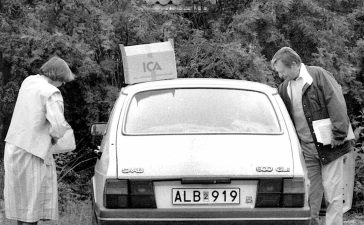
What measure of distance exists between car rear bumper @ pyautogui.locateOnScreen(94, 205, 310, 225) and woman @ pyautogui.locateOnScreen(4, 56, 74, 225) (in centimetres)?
117

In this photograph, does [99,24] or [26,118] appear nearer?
[26,118]

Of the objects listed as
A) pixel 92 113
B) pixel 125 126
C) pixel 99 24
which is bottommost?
pixel 92 113

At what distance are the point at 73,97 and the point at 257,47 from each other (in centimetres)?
268

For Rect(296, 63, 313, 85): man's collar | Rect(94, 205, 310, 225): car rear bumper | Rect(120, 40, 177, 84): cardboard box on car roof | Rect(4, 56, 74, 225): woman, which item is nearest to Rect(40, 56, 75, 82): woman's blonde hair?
Rect(4, 56, 74, 225): woman

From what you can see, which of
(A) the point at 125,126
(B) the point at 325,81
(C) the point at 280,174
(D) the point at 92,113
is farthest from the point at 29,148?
(D) the point at 92,113

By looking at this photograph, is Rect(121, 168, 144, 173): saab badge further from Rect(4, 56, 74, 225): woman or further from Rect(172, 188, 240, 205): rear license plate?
Rect(4, 56, 74, 225): woman

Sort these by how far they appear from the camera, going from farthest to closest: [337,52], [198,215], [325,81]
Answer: [337,52] < [325,81] < [198,215]

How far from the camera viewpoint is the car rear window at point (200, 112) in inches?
215

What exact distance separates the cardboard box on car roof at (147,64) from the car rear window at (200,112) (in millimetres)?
900

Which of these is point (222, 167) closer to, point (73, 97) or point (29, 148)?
point (29, 148)

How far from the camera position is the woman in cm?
585

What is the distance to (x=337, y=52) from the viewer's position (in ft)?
33.5

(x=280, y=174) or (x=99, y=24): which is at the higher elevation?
(x=99, y=24)

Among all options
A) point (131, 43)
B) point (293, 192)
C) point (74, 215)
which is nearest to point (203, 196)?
point (293, 192)
